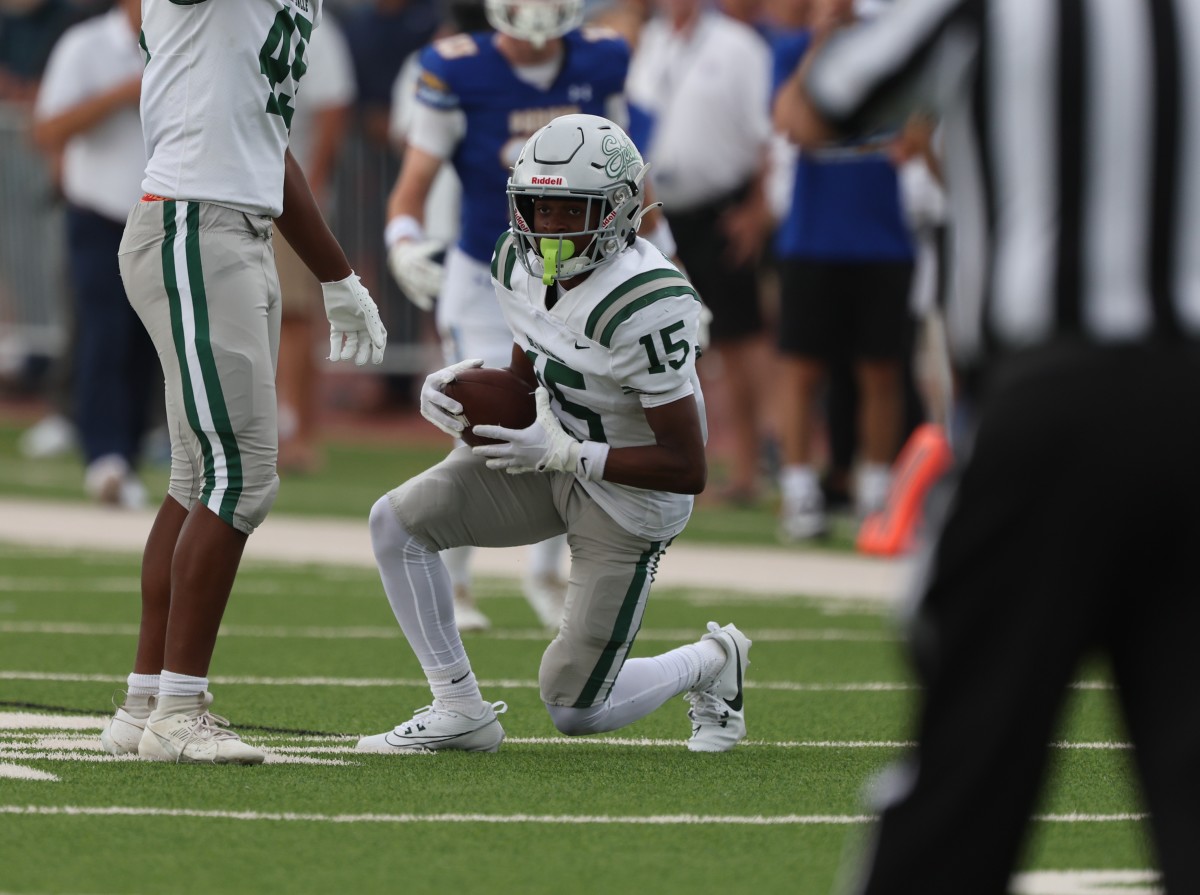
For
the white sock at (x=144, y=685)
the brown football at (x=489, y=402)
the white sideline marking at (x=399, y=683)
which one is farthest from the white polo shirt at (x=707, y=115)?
the white sock at (x=144, y=685)

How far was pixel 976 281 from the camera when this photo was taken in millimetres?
2561

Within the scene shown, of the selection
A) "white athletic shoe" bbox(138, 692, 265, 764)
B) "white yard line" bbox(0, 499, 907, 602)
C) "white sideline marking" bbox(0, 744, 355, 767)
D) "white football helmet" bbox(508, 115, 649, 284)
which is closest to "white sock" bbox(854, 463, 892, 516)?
"white yard line" bbox(0, 499, 907, 602)

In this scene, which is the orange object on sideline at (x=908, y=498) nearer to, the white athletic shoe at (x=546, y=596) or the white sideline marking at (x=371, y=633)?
the white sideline marking at (x=371, y=633)

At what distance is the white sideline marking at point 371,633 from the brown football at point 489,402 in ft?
6.09

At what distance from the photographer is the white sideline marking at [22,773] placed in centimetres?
416

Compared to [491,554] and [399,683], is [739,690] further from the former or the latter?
[491,554]

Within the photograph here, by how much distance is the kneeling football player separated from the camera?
14.8ft

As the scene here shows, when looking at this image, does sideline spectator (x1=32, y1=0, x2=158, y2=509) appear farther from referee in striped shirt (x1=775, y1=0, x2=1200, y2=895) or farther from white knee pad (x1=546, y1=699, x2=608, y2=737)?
referee in striped shirt (x1=775, y1=0, x2=1200, y2=895)

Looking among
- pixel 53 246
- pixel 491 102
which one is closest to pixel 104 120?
pixel 491 102

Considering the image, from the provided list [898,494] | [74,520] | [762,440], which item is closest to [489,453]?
[898,494]

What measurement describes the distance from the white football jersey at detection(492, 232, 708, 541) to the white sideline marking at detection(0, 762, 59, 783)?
128 centimetres

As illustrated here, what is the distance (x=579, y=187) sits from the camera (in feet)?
15.0

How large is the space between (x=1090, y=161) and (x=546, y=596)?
4.47 metres

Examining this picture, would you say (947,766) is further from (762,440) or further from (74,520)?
(762,440)
